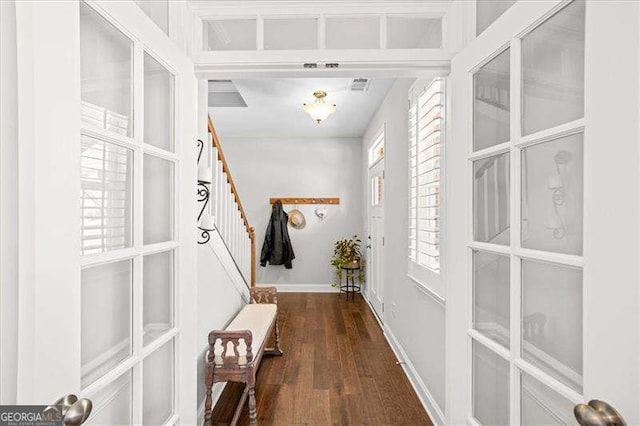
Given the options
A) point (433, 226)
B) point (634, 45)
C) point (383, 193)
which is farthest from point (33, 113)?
point (383, 193)

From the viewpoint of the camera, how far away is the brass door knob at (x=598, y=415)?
662 millimetres

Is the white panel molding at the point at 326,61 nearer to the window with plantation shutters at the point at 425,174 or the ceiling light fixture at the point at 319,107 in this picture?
the window with plantation shutters at the point at 425,174

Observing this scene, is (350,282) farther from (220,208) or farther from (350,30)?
(350,30)

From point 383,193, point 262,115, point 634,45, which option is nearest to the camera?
point 634,45

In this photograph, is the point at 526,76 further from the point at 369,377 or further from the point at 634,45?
the point at 369,377

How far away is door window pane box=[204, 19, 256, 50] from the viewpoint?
1520 millimetres

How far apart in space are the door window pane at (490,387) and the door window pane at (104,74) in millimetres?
1402

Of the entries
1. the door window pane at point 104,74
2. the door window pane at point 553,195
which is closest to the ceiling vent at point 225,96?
the door window pane at point 104,74

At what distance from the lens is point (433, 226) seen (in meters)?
2.25

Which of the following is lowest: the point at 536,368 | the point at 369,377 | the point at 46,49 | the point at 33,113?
the point at 369,377

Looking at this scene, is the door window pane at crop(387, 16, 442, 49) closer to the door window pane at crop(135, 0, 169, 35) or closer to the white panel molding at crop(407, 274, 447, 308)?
the door window pane at crop(135, 0, 169, 35)

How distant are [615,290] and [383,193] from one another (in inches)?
132

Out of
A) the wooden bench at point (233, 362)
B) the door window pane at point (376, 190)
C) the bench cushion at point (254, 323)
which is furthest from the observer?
the door window pane at point (376, 190)

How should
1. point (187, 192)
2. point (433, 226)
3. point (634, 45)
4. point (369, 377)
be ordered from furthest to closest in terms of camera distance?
point (369, 377)
point (433, 226)
point (187, 192)
point (634, 45)
